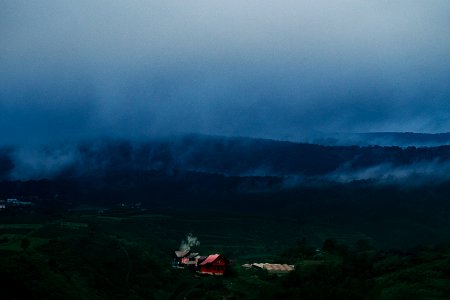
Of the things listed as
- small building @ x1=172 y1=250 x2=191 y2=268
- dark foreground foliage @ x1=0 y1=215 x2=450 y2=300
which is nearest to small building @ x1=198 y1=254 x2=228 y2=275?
dark foreground foliage @ x1=0 y1=215 x2=450 y2=300

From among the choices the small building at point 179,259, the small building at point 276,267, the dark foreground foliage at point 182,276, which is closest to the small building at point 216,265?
the dark foreground foliage at point 182,276

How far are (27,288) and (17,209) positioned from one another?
87.5m

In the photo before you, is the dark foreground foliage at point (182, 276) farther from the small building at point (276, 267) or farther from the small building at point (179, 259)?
the small building at point (276, 267)

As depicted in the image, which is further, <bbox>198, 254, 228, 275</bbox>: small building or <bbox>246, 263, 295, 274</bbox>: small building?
<bbox>198, 254, 228, 275</bbox>: small building

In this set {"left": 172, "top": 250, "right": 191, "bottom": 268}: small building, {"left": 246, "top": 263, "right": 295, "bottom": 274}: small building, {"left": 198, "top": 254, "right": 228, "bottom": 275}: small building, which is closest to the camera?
{"left": 246, "top": 263, "right": 295, "bottom": 274}: small building

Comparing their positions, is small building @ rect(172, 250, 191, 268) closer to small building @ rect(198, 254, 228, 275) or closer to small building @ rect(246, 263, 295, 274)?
small building @ rect(198, 254, 228, 275)

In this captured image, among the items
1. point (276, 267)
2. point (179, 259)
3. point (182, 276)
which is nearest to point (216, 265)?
point (182, 276)

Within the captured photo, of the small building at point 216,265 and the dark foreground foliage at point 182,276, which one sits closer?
the dark foreground foliage at point 182,276

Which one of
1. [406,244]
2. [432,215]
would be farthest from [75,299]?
[432,215]

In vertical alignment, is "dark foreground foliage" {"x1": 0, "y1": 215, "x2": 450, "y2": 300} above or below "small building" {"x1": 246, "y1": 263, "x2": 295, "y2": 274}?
above

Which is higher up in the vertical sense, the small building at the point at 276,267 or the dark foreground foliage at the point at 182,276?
the dark foreground foliage at the point at 182,276

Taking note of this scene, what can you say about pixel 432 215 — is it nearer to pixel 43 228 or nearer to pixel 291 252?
pixel 291 252

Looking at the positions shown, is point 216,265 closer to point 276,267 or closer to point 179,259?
point 276,267

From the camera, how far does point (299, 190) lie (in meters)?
168
